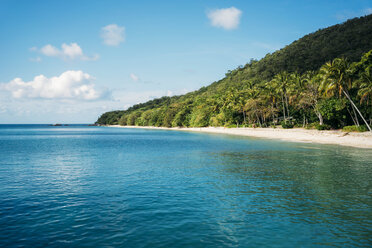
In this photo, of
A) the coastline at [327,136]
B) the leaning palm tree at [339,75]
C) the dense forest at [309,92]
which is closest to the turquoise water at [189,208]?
the coastline at [327,136]

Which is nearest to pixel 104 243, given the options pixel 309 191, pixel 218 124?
pixel 309 191

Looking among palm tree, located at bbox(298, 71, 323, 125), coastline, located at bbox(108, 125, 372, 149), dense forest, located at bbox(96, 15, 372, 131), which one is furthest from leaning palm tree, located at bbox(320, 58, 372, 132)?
palm tree, located at bbox(298, 71, 323, 125)

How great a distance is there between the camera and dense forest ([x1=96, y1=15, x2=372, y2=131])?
155ft

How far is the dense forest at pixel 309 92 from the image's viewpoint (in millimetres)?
47344

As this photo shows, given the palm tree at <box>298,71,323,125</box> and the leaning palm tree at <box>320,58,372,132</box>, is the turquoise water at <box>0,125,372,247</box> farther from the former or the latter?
the palm tree at <box>298,71,323,125</box>

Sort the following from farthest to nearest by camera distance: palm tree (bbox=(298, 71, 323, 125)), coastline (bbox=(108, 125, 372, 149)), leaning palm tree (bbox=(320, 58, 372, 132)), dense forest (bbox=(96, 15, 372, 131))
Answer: palm tree (bbox=(298, 71, 323, 125)) → dense forest (bbox=(96, 15, 372, 131)) → leaning palm tree (bbox=(320, 58, 372, 132)) → coastline (bbox=(108, 125, 372, 149))

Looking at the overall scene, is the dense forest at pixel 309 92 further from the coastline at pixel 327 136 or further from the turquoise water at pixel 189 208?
the turquoise water at pixel 189 208

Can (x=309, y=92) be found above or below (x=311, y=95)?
above

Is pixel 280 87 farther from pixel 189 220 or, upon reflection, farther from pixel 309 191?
pixel 189 220

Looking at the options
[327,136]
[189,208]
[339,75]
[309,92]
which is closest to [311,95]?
[309,92]

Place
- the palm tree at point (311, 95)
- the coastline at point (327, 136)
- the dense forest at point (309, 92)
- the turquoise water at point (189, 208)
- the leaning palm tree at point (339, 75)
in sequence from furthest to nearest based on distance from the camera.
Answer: the palm tree at point (311, 95) → the dense forest at point (309, 92) → the leaning palm tree at point (339, 75) → the coastline at point (327, 136) → the turquoise water at point (189, 208)

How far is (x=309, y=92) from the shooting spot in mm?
64062

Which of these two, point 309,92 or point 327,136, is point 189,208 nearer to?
point 327,136

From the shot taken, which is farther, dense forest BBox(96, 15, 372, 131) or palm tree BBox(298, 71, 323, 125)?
palm tree BBox(298, 71, 323, 125)
